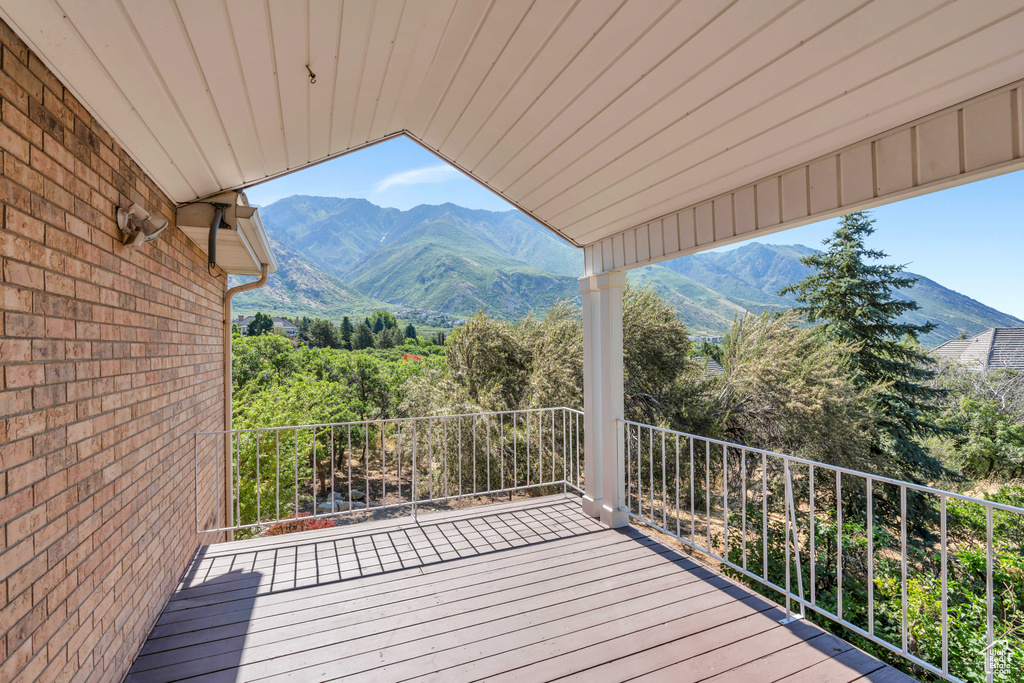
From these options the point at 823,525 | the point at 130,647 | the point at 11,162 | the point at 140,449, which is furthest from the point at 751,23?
the point at 823,525

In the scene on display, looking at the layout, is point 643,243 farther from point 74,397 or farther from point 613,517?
point 74,397

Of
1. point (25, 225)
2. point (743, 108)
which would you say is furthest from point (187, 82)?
point (743, 108)

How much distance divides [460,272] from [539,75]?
4145 centimetres

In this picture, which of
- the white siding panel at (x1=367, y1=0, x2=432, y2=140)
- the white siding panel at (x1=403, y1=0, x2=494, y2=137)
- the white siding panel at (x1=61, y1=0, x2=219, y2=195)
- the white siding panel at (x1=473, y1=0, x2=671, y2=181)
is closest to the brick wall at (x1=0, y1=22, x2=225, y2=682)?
the white siding panel at (x1=61, y1=0, x2=219, y2=195)

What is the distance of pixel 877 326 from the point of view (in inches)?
480

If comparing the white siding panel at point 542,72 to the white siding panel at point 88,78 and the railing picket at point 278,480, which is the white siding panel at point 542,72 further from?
the railing picket at point 278,480

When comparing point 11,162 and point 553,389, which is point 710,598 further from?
point 553,389

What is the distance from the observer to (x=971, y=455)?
12.0 metres

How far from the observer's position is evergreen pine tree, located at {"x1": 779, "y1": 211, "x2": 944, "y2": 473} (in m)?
11.3

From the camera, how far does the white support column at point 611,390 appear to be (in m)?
3.53

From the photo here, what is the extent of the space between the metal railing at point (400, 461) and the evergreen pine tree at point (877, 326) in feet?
28.1

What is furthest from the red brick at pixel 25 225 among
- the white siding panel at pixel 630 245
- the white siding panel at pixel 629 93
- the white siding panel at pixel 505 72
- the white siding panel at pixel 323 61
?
the white siding panel at pixel 630 245

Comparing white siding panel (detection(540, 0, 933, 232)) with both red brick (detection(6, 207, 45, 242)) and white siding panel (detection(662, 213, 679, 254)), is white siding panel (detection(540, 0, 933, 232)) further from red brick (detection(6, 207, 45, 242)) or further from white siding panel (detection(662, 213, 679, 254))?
red brick (detection(6, 207, 45, 242))

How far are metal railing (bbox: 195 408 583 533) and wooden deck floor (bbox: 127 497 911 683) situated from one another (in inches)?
15.6
